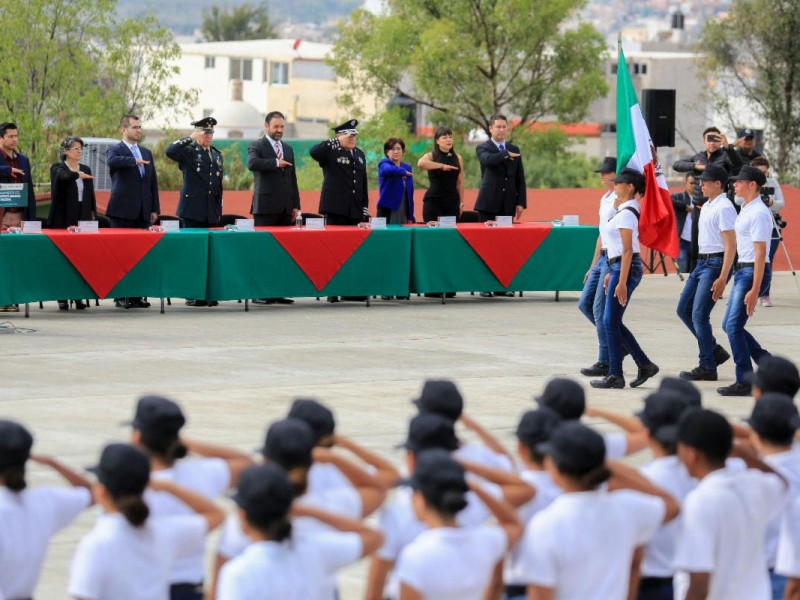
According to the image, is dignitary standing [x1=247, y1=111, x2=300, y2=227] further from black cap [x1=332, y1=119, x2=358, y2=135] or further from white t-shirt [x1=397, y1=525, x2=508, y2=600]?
white t-shirt [x1=397, y1=525, x2=508, y2=600]

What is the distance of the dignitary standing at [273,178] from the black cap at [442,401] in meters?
11.6

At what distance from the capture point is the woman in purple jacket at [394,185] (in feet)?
61.1

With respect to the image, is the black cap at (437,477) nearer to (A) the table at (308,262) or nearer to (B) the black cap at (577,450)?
(B) the black cap at (577,450)

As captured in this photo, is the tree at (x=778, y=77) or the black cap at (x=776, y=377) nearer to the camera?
the black cap at (x=776, y=377)

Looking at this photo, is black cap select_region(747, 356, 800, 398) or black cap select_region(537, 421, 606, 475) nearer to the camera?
black cap select_region(537, 421, 606, 475)

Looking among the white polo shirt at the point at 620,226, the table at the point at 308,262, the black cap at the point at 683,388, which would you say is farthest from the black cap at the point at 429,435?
the table at the point at 308,262

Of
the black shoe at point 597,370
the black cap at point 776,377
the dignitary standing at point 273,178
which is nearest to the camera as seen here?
the black cap at point 776,377

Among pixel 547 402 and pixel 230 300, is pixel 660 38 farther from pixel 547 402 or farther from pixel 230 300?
pixel 547 402

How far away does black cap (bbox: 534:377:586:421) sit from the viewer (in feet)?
21.4

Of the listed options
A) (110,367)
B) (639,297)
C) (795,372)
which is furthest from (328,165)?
(795,372)

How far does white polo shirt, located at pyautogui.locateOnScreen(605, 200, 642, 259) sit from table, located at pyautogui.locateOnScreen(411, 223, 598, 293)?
17.2ft

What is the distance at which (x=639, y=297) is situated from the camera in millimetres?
19719

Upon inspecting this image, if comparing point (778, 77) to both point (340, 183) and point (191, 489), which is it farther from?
point (191, 489)

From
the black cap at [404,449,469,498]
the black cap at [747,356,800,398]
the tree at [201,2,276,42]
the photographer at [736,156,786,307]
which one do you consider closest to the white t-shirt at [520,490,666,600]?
the black cap at [404,449,469,498]
